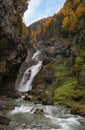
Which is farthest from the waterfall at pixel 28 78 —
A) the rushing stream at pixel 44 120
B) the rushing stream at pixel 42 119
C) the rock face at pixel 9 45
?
the rushing stream at pixel 44 120

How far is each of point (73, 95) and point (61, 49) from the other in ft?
139

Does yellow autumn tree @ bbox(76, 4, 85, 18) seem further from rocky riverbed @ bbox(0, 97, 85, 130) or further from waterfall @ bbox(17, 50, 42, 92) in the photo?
rocky riverbed @ bbox(0, 97, 85, 130)

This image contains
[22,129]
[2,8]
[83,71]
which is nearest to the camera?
[22,129]

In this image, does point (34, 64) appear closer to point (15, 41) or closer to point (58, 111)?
point (15, 41)

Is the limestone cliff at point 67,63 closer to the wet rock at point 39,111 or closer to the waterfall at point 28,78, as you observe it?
the waterfall at point 28,78

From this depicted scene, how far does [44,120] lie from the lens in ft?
123

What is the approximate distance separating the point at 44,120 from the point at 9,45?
25189 mm

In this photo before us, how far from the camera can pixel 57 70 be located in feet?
282

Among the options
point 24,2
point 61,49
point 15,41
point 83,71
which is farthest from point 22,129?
point 24,2

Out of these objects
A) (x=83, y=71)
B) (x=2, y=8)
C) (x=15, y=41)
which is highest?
(x=2, y=8)

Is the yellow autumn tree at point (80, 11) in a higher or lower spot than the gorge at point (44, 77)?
higher

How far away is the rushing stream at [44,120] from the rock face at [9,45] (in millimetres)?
15252

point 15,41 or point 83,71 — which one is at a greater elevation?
point 15,41

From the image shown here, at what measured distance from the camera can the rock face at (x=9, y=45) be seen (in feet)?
181
